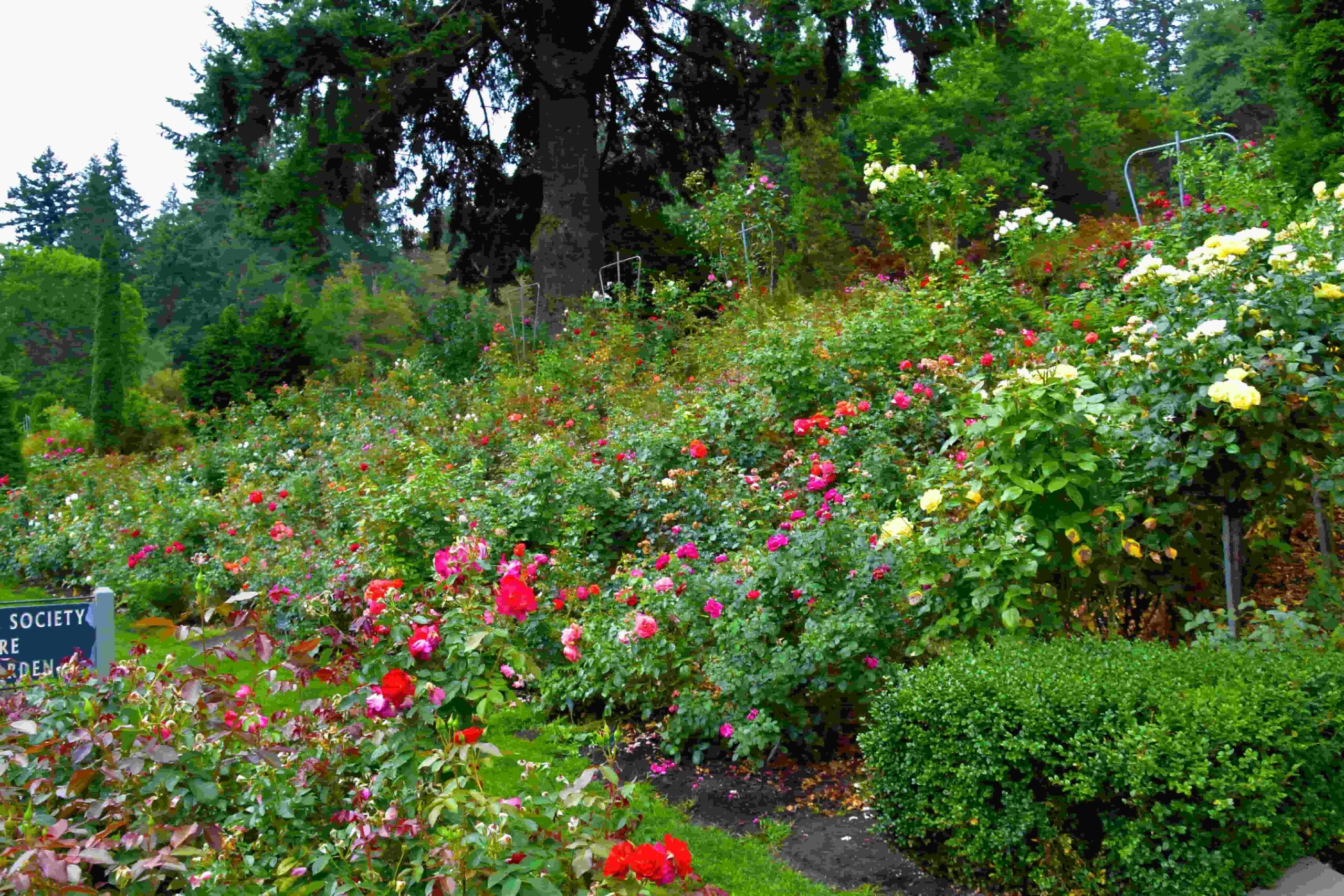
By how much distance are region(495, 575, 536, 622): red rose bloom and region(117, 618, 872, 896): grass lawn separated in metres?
0.54

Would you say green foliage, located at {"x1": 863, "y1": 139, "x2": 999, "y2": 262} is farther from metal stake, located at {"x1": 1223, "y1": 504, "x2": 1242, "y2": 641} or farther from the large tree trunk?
metal stake, located at {"x1": 1223, "y1": 504, "x2": 1242, "y2": 641}

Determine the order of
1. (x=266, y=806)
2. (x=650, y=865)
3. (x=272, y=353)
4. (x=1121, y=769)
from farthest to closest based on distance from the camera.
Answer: (x=272, y=353)
(x=1121, y=769)
(x=266, y=806)
(x=650, y=865)

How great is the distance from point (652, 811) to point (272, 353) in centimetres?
1337

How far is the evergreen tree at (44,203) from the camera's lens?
140ft

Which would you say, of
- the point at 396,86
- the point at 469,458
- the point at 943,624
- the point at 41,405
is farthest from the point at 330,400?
the point at 41,405

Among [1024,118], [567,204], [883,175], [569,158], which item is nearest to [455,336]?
[567,204]

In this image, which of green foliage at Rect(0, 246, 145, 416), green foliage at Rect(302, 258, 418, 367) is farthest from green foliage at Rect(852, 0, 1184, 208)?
green foliage at Rect(0, 246, 145, 416)

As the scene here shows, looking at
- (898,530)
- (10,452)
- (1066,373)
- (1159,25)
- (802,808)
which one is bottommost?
(802,808)

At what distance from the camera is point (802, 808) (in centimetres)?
337

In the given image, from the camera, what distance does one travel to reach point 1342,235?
3.71 m

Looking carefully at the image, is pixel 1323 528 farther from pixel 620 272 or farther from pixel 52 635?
pixel 620 272

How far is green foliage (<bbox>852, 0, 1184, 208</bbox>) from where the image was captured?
82.5 feet

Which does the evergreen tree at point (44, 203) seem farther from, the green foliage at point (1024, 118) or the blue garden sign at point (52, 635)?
the blue garden sign at point (52, 635)

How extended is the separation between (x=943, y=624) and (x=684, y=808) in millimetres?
1105
